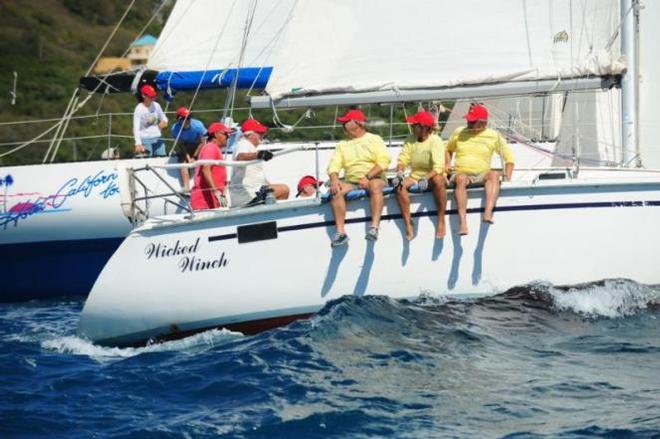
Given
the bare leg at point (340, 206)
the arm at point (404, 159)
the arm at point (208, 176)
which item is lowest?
the bare leg at point (340, 206)

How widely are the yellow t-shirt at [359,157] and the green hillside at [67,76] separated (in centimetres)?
1962

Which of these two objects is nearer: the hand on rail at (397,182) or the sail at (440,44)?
the hand on rail at (397,182)

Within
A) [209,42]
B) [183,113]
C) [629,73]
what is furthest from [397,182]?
[209,42]

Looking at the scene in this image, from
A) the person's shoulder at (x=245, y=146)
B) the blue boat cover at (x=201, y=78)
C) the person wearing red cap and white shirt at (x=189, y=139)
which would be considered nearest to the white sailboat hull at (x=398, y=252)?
the person's shoulder at (x=245, y=146)

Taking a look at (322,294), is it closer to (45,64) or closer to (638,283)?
(638,283)

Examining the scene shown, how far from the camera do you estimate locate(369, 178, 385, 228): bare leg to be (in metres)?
11.2

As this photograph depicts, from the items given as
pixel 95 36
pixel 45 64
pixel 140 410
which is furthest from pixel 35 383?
pixel 95 36

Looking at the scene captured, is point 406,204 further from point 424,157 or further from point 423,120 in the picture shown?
point 423,120

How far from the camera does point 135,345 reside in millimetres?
12023

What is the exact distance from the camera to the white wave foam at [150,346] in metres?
11.3

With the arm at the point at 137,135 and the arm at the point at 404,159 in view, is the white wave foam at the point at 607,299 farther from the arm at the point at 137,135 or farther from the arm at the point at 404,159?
the arm at the point at 137,135

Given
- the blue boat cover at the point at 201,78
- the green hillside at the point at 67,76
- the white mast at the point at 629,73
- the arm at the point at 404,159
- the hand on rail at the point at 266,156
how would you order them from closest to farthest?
the arm at the point at 404,159 → the hand on rail at the point at 266,156 → the white mast at the point at 629,73 → the blue boat cover at the point at 201,78 → the green hillside at the point at 67,76

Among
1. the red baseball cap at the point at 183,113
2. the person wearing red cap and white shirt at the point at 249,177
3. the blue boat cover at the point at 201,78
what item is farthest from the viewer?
the blue boat cover at the point at 201,78

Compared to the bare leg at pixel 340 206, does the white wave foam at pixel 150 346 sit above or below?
below
